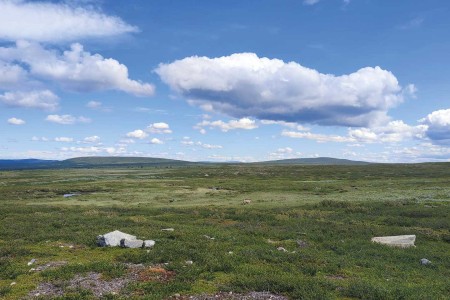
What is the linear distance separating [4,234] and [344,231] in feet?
88.3

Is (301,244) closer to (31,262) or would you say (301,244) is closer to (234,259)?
(234,259)

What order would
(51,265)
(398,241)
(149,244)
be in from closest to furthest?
(51,265) < (149,244) < (398,241)

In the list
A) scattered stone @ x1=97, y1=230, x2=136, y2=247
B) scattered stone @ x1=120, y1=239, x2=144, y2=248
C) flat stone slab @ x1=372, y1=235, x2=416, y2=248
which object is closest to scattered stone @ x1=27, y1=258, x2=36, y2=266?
scattered stone @ x1=97, y1=230, x2=136, y2=247

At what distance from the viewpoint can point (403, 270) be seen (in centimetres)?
1922

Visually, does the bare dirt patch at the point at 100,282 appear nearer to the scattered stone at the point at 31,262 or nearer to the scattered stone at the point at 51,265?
the scattered stone at the point at 51,265

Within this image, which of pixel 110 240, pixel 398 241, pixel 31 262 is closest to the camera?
pixel 31 262

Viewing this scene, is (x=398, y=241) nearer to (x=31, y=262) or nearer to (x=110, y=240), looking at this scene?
(x=110, y=240)

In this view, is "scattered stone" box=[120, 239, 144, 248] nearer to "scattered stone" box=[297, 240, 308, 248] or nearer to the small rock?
the small rock

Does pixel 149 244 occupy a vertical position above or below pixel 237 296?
above

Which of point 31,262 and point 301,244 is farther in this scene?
point 301,244

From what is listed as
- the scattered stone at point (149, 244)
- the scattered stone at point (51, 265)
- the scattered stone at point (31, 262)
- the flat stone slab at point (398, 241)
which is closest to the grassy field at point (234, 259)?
the scattered stone at point (51, 265)

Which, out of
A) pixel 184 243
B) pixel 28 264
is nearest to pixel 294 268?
pixel 184 243

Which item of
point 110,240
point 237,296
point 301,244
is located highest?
point 110,240

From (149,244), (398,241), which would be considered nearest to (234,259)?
(149,244)
